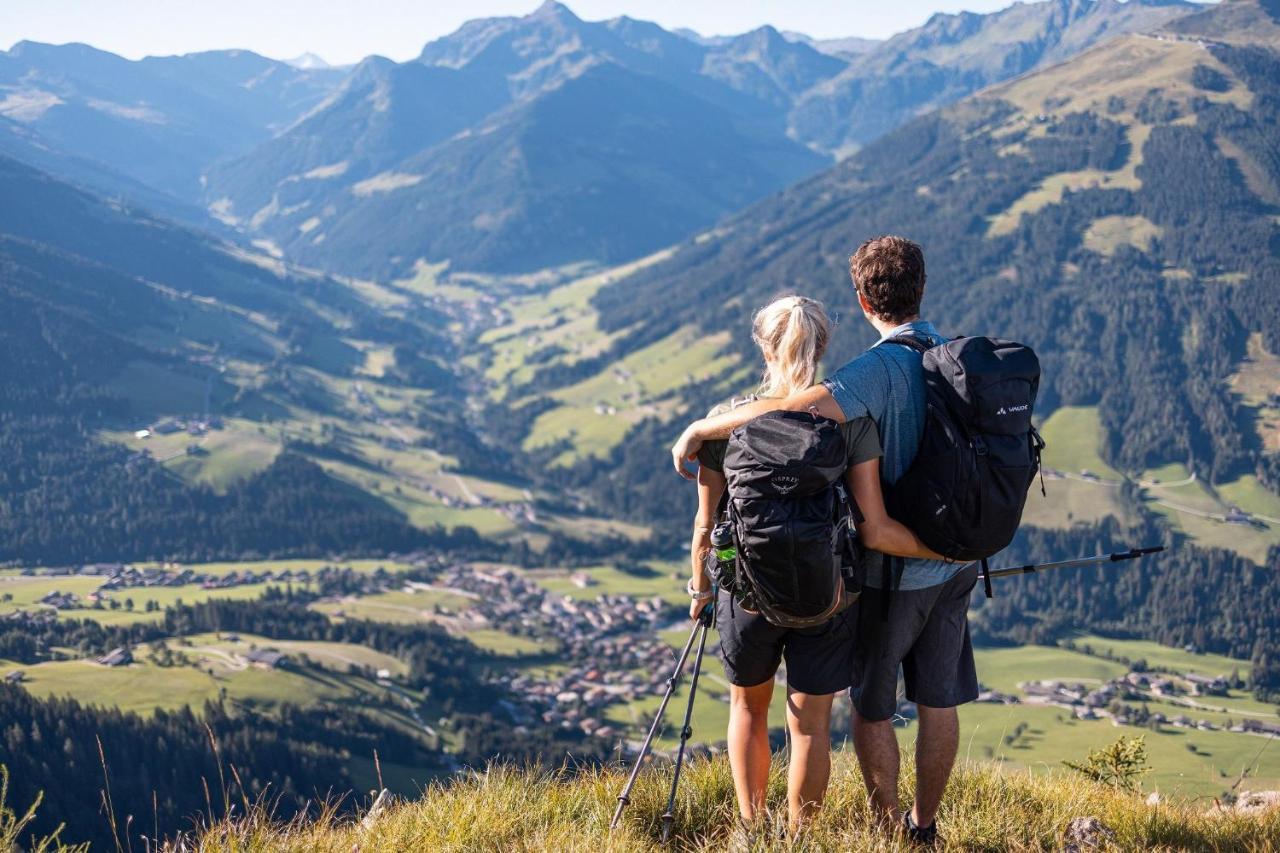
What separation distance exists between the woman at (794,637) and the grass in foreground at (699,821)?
1.03 ft

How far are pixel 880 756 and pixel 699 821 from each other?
1.34 meters

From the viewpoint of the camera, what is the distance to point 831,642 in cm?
568

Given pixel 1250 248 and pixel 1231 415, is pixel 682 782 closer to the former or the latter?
pixel 1231 415

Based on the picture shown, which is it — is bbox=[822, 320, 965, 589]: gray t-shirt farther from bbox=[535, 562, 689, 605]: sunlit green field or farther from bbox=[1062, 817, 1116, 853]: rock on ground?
bbox=[535, 562, 689, 605]: sunlit green field

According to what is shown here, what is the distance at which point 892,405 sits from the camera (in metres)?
5.59

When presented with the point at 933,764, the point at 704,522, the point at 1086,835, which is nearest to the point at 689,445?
the point at 704,522

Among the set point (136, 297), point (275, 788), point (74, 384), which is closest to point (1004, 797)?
point (275, 788)

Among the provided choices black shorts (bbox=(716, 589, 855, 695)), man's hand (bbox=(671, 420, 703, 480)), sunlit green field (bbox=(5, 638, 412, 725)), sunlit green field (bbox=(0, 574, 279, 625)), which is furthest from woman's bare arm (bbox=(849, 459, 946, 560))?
sunlit green field (bbox=(0, 574, 279, 625))

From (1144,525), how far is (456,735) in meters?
89.5

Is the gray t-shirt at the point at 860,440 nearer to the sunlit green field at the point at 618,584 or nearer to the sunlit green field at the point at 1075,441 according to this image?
the sunlit green field at the point at 618,584

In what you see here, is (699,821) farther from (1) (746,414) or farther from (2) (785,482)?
(1) (746,414)

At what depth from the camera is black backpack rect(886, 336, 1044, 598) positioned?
5383 mm

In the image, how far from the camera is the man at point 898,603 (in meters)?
5.60

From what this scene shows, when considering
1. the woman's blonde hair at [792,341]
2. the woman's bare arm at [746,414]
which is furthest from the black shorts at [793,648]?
the woman's blonde hair at [792,341]
